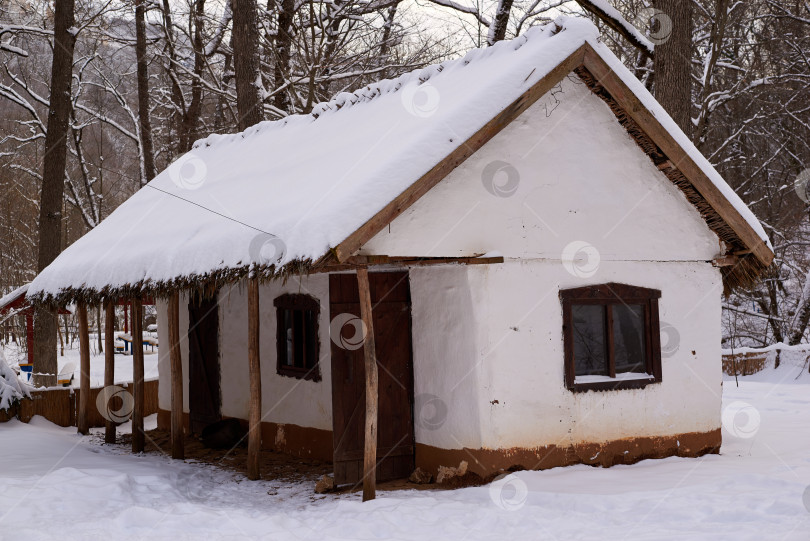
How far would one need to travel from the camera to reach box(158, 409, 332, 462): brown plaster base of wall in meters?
10.6

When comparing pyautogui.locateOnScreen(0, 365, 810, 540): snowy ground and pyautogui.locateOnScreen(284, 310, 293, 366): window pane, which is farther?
pyautogui.locateOnScreen(284, 310, 293, 366): window pane

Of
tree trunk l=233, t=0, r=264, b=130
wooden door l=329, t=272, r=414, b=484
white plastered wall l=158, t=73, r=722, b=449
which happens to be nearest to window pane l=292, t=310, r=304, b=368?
white plastered wall l=158, t=73, r=722, b=449

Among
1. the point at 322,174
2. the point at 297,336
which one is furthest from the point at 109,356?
the point at 322,174

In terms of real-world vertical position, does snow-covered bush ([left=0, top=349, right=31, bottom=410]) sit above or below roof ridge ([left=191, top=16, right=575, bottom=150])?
below

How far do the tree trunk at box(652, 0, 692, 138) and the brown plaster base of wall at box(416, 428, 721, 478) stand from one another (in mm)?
6061

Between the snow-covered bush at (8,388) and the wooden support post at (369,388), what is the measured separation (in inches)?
311

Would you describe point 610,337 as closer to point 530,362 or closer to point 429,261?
point 530,362

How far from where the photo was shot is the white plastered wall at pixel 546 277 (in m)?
8.49

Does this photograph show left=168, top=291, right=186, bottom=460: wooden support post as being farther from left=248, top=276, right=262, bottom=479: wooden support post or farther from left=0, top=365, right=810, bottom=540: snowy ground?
left=248, top=276, right=262, bottom=479: wooden support post

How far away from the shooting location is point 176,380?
36.0 feet

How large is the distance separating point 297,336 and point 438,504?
412 centimetres

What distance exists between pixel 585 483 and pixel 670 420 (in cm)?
193

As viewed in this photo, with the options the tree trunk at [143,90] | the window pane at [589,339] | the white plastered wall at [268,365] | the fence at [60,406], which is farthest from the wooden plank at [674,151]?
the tree trunk at [143,90]

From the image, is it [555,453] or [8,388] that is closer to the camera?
[555,453]
